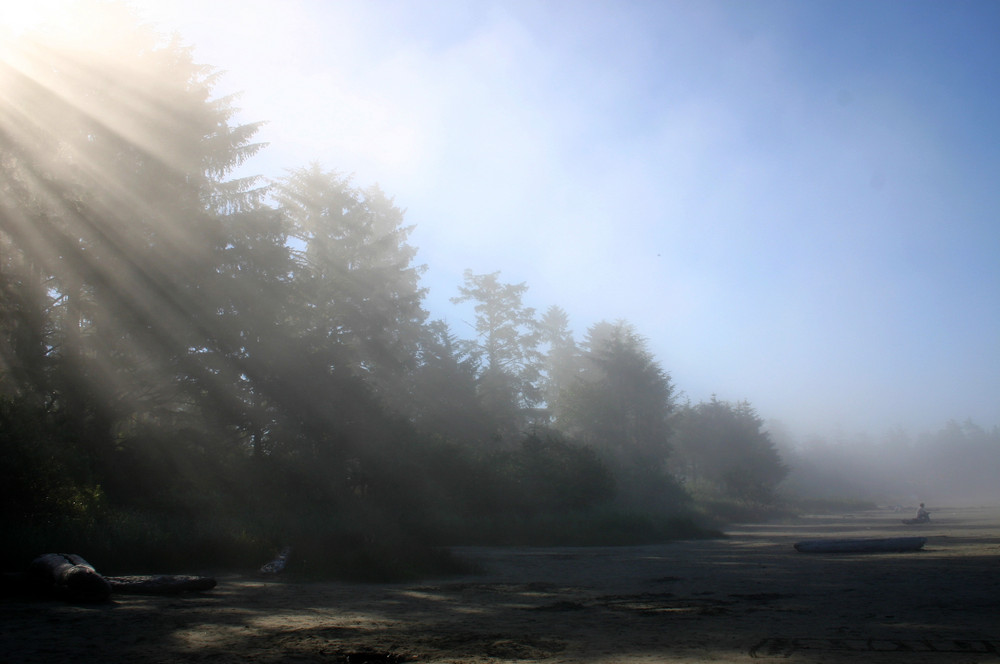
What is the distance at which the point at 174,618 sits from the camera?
654 centimetres

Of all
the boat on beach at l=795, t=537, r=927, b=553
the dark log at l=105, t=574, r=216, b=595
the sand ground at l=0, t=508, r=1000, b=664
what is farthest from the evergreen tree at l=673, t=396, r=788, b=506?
the dark log at l=105, t=574, r=216, b=595

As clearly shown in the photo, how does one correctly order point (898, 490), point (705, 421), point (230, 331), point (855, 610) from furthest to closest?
point (898, 490) < point (705, 421) < point (230, 331) < point (855, 610)

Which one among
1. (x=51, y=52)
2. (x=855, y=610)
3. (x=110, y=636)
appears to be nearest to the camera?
(x=110, y=636)

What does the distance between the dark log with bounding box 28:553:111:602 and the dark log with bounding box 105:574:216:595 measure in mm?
704

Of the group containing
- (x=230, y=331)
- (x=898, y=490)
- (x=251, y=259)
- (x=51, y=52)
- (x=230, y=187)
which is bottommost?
(x=898, y=490)

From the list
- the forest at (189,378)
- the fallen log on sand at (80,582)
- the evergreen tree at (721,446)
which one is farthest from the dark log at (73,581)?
the evergreen tree at (721,446)

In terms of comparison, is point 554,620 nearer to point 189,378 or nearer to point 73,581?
point 73,581

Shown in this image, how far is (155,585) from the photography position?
8.27 m

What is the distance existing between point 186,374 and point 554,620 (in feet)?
56.2

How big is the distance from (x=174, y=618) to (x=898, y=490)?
114m

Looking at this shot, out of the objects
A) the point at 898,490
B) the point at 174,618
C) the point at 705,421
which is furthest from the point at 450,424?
the point at 898,490

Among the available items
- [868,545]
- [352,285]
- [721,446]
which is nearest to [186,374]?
[352,285]

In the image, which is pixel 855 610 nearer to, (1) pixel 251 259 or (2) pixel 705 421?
(1) pixel 251 259

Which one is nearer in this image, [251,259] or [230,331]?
[230,331]
